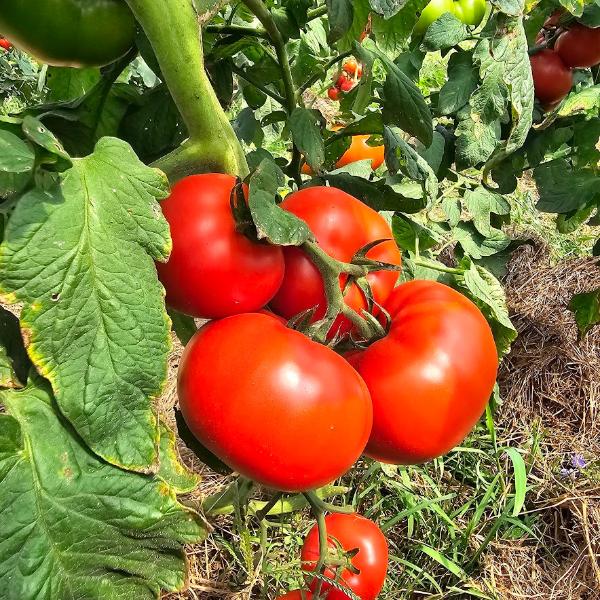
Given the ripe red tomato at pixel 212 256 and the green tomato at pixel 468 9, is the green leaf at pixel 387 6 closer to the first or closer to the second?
the ripe red tomato at pixel 212 256

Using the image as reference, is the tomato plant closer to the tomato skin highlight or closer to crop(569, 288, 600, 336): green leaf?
the tomato skin highlight

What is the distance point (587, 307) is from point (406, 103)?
40.4 inches

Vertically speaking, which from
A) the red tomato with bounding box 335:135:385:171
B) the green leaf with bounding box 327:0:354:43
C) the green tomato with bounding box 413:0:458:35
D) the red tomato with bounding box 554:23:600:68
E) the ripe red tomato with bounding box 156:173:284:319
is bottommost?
the red tomato with bounding box 335:135:385:171

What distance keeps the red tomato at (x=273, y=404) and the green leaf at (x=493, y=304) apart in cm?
41

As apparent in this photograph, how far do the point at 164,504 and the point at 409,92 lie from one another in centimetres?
62

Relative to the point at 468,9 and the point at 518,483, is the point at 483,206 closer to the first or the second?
the point at 468,9

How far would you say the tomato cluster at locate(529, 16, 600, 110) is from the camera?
148 centimetres

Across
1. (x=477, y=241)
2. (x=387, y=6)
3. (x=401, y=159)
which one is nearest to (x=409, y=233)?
(x=401, y=159)

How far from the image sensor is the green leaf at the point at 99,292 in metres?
0.51

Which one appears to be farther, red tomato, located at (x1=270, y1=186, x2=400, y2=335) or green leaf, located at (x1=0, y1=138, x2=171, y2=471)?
red tomato, located at (x1=270, y1=186, x2=400, y2=335)

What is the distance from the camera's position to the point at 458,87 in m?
1.42

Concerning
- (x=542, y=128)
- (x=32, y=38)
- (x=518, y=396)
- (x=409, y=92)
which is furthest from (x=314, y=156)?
(x=518, y=396)

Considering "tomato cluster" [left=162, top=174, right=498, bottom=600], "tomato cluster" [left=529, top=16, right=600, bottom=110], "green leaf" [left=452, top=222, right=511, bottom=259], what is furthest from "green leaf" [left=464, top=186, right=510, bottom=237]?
"tomato cluster" [left=162, top=174, right=498, bottom=600]

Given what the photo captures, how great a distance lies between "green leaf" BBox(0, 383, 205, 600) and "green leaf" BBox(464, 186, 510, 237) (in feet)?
4.04
